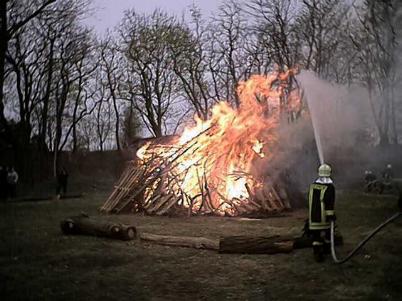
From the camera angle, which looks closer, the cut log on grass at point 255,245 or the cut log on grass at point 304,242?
the cut log on grass at point 255,245

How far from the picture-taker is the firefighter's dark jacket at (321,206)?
28.5 ft

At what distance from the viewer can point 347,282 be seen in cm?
746

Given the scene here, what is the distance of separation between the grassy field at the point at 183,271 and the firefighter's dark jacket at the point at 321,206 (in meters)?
0.67

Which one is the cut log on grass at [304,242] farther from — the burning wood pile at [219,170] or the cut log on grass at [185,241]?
the burning wood pile at [219,170]

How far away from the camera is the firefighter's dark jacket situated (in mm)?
8680

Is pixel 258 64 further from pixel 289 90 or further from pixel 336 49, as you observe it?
pixel 289 90

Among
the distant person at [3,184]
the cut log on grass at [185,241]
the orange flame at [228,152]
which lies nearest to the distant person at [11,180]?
the distant person at [3,184]

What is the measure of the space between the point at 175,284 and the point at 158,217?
8214 millimetres

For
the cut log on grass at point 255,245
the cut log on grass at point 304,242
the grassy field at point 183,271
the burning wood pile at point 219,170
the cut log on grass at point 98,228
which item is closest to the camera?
the grassy field at point 183,271

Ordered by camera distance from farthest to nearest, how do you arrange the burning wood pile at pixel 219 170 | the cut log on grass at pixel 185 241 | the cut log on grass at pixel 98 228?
the burning wood pile at pixel 219 170
the cut log on grass at pixel 98 228
the cut log on grass at pixel 185 241

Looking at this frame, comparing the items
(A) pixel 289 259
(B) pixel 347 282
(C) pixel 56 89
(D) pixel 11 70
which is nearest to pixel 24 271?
(A) pixel 289 259

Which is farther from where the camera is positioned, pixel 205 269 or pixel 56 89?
pixel 56 89

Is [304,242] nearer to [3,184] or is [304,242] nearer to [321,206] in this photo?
[321,206]

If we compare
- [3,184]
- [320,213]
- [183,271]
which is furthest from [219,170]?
[3,184]
